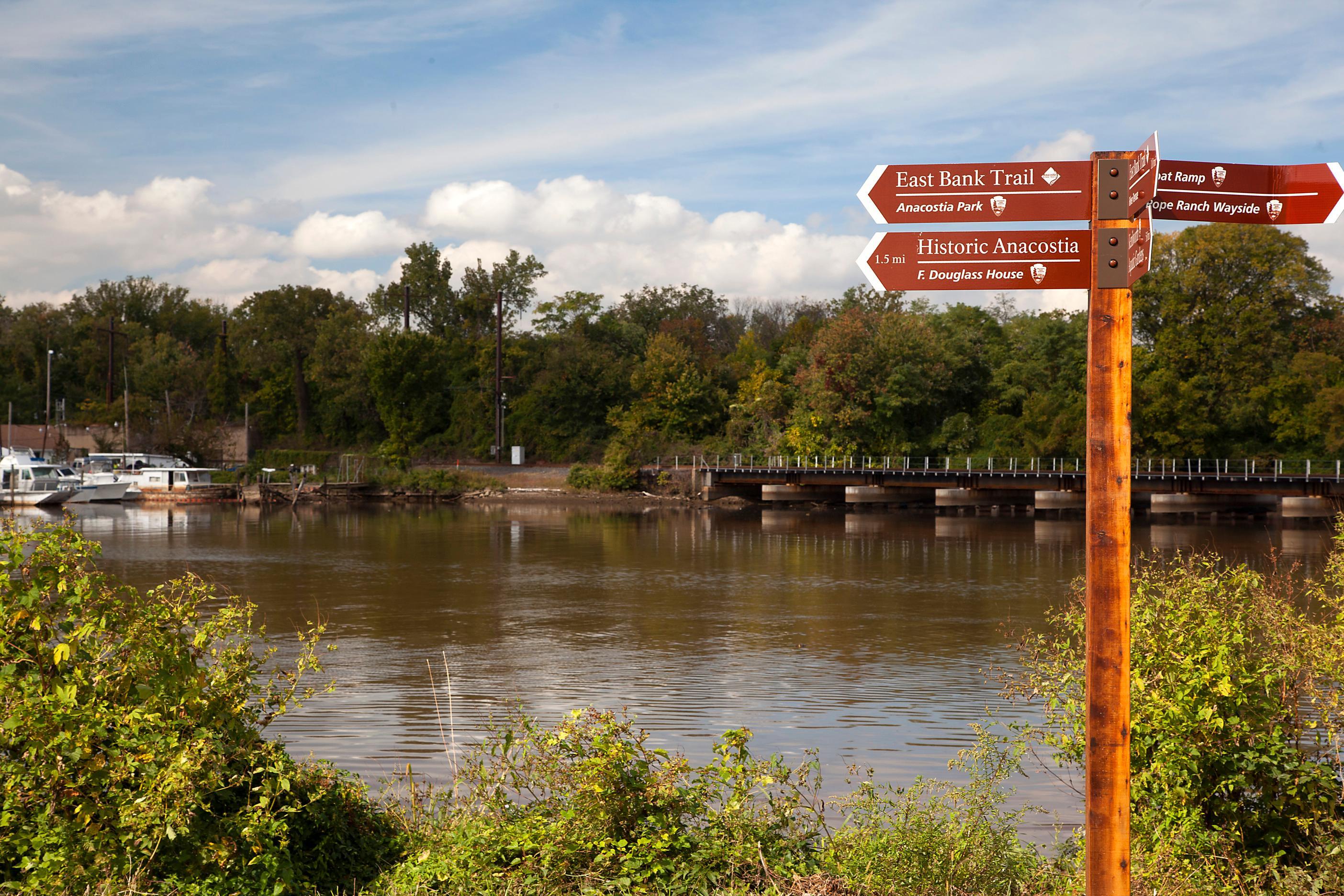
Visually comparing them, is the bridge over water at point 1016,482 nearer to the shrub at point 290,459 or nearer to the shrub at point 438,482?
the shrub at point 438,482

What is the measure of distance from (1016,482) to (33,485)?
150ft

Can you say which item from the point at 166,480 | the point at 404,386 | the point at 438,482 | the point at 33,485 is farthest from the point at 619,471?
the point at 33,485

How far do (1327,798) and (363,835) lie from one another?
519 centimetres

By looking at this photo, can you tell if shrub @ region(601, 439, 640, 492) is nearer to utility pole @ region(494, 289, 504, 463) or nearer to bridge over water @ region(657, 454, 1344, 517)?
bridge over water @ region(657, 454, 1344, 517)

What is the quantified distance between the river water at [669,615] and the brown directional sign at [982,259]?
5.53 metres

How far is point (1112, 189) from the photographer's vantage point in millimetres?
4520

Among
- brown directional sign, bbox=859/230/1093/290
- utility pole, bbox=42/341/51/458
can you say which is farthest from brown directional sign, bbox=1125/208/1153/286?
utility pole, bbox=42/341/51/458

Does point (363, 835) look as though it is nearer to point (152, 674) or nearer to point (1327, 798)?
point (152, 674)

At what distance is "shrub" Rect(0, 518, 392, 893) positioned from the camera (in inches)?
193

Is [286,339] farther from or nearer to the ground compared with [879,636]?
farther from the ground

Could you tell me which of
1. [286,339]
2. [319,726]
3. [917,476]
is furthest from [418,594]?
[286,339]

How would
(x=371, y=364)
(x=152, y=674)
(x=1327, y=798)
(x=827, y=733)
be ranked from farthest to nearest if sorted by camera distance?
(x=371, y=364) < (x=827, y=733) < (x=1327, y=798) < (x=152, y=674)

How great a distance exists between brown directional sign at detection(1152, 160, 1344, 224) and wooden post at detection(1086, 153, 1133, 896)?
54 cm

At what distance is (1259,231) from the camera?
5612 centimetres
